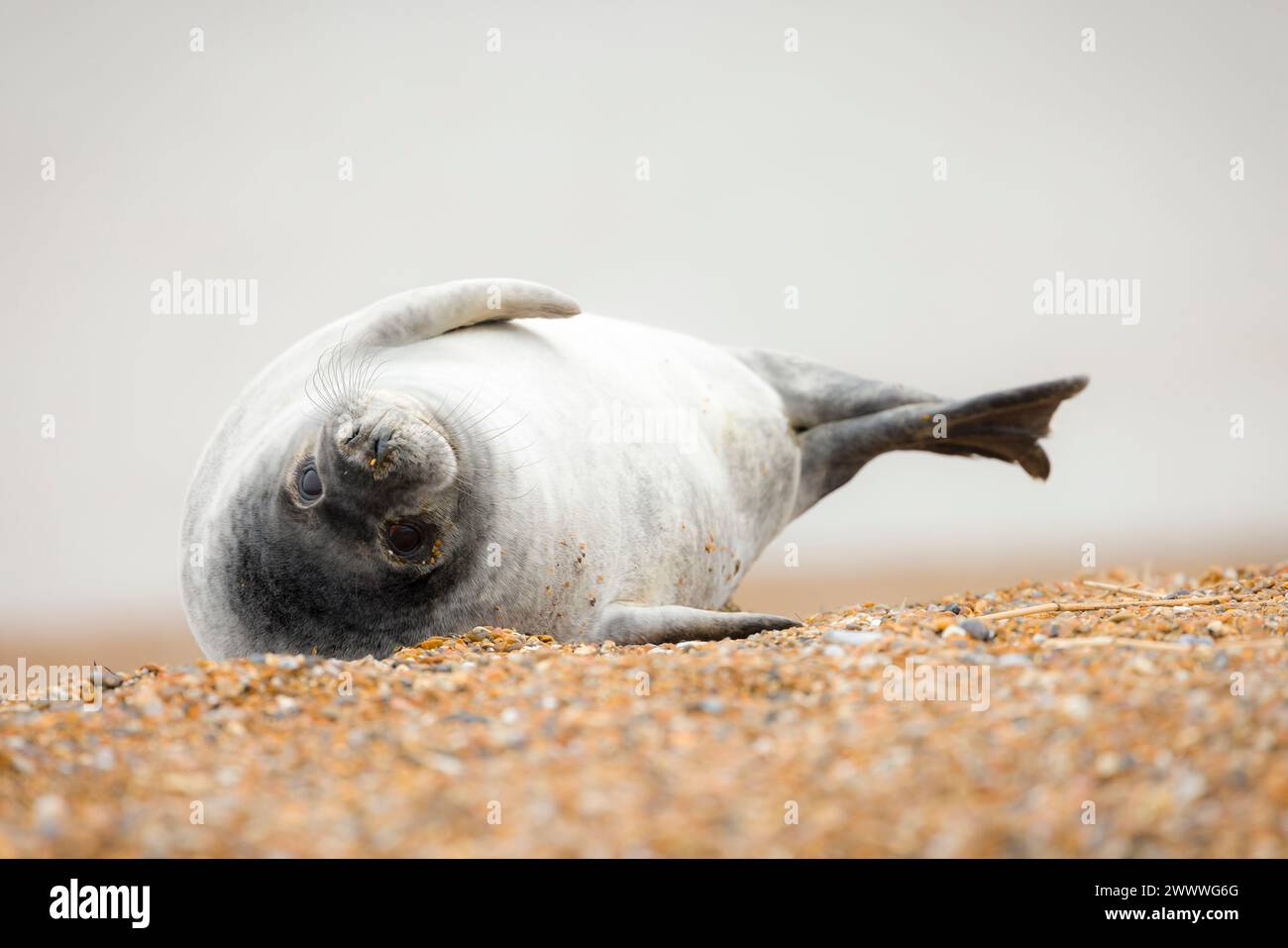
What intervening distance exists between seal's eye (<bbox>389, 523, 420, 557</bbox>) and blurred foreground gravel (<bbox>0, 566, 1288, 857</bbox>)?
0.45 m

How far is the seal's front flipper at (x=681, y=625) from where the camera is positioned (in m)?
3.14

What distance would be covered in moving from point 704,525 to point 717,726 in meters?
2.03

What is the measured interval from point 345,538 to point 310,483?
184 mm

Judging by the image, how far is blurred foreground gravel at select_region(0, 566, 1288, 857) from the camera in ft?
4.58

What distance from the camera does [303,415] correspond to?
10.4ft

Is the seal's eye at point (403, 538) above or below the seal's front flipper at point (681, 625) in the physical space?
above

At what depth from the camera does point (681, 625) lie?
3.15 meters

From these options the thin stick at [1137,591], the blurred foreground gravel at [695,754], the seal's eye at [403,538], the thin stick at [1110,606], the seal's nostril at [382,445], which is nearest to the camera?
the blurred foreground gravel at [695,754]

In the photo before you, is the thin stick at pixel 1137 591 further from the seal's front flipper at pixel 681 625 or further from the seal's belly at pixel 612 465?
the seal's belly at pixel 612 465

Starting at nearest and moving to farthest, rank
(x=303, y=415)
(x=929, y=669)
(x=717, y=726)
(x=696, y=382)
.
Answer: (x=717, y=726) → (x=929, y=669) → (x=303, y=415) → (x=696, y=382)

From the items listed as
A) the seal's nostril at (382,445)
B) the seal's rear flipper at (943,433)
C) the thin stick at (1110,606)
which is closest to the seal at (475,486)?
the seal's nostril at (382,445)

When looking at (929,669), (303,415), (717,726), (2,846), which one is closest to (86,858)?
(2,846)
